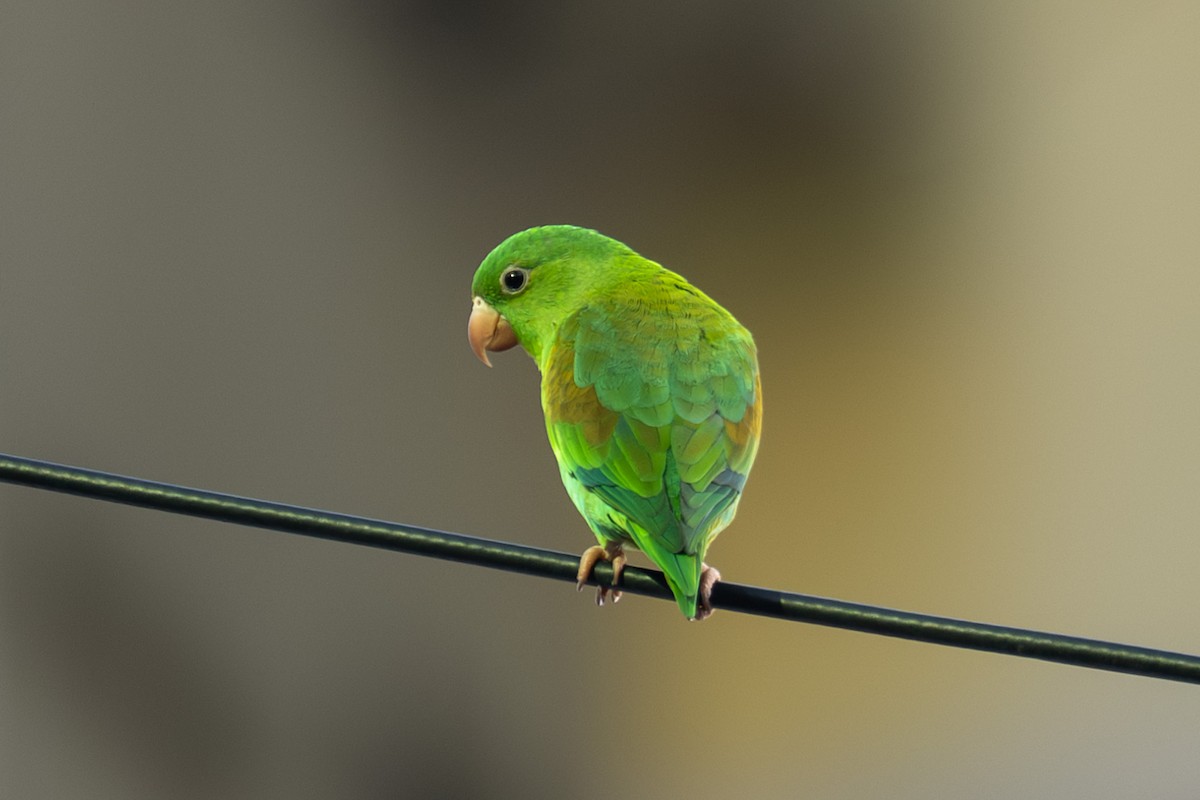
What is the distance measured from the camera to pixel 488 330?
13.3 ft

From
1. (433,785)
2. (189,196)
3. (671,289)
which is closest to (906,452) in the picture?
(433,785)

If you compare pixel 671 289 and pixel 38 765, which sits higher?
pixel 671 289

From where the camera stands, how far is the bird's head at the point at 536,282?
151 inches

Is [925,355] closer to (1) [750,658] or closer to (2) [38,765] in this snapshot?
(1) [750,658]

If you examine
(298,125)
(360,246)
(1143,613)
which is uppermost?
(298,125)

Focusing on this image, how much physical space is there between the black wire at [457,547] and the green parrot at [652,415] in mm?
204

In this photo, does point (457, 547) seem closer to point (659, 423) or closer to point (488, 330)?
point (659, 423)

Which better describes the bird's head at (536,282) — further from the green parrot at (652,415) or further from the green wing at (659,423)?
the green wing at (659,423)

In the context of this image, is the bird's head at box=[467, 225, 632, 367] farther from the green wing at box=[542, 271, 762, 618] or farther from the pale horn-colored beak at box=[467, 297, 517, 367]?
the green wing at box=[542, 271, 762, 618]

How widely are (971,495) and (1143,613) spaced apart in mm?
1347

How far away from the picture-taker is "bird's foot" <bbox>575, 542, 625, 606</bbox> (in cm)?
259

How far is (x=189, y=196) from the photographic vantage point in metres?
9.57

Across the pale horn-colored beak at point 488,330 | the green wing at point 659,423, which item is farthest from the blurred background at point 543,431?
the green wing at point 659,423

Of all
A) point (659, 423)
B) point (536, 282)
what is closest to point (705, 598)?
point (659, 423)
